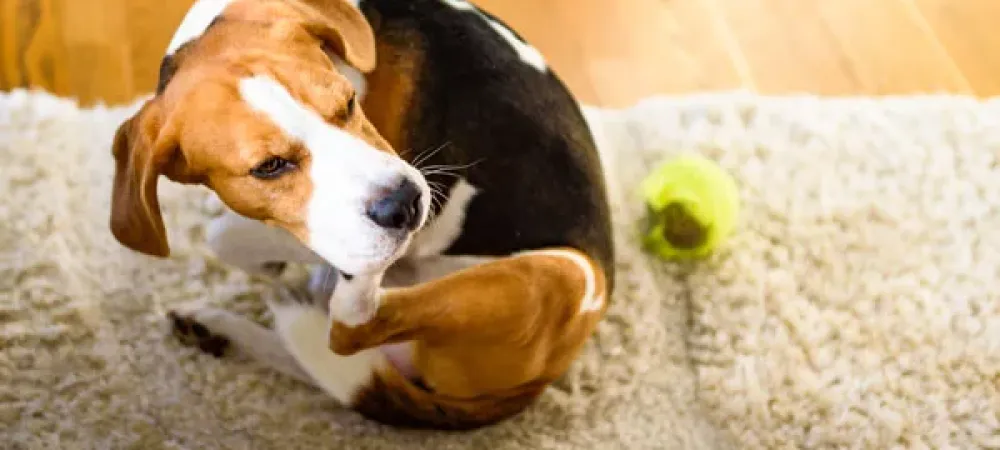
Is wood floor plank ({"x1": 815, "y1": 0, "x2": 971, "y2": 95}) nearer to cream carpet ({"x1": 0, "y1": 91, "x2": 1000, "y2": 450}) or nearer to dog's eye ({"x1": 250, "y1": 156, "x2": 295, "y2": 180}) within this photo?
cream carpet ({"x1": 0, "y1": 91, "x2": 1000, "y2": 450})

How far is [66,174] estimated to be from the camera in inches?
76.5

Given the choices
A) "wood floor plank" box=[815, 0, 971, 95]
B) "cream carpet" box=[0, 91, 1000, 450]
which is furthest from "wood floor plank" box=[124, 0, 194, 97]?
"wood floor plank" box=[815, 0, 971, 95]

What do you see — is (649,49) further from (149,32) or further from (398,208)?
(398,208)

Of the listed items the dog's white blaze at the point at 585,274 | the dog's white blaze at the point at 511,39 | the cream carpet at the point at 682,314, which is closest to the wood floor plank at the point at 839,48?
the cream carpet at the point at 682,314

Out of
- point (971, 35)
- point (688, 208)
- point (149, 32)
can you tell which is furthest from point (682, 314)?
point (149, 32)

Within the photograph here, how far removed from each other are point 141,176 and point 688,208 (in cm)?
99

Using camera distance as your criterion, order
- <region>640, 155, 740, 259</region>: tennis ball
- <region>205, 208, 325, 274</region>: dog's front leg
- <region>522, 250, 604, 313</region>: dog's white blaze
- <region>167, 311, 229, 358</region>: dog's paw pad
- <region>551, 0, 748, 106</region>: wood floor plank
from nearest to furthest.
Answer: <region>522, 250, 604, 313</region>: dog's white blaze < <region>205, 208, 325, 274</region>: dog's front leg < <region>167, 311, 229, 358</region>: dog's paw pad < <region>640, 155, 740, 259</region>: tennis ball < <region>551, 0, 748, 106</region>: wood floor plank

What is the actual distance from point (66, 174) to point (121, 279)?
0.26m

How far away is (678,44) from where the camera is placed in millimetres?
2375

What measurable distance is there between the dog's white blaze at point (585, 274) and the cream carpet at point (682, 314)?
314 millimetres

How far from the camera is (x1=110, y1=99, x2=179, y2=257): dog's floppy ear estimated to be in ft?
4.25

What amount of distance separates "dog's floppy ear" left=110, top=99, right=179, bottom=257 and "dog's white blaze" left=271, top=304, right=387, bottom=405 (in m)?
0.24

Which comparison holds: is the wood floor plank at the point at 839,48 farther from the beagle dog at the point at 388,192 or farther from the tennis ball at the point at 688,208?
the beagle dog at the point at 388,192

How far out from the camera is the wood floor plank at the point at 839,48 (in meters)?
2.33
